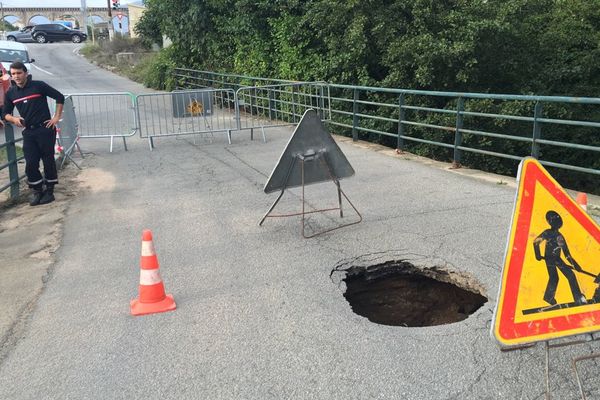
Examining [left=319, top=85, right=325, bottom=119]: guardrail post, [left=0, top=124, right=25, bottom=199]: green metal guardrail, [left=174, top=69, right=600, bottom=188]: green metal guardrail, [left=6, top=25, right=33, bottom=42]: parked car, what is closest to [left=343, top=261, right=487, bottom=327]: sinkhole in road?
[left=0, top=124, right=25, bottom=199]: green metal guardrail

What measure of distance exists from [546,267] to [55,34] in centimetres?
6564

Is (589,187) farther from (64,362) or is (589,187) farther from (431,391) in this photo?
(64,362)

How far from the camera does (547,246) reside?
3154mm

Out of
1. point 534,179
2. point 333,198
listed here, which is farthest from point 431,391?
point 333,198

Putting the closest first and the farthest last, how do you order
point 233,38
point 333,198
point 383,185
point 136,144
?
point 333,198
point 383,185
point 136,144
point 233,38

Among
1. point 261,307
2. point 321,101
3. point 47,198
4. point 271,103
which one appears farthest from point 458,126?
point 271,103

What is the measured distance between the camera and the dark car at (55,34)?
58.6 m

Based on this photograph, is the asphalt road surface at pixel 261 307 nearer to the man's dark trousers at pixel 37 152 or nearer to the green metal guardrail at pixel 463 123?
the man's dark trousers at pixel 37 152

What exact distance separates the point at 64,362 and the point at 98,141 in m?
10.9

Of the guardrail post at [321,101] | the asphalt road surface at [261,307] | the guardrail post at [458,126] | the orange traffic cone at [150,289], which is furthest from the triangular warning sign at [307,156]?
the guardrail post at [321,101]

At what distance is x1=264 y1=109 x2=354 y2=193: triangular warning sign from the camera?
612cm

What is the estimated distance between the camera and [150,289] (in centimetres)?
449

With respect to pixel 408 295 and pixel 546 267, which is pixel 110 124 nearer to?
pixel 408 295

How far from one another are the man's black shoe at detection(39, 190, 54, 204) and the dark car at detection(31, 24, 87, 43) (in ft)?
191
